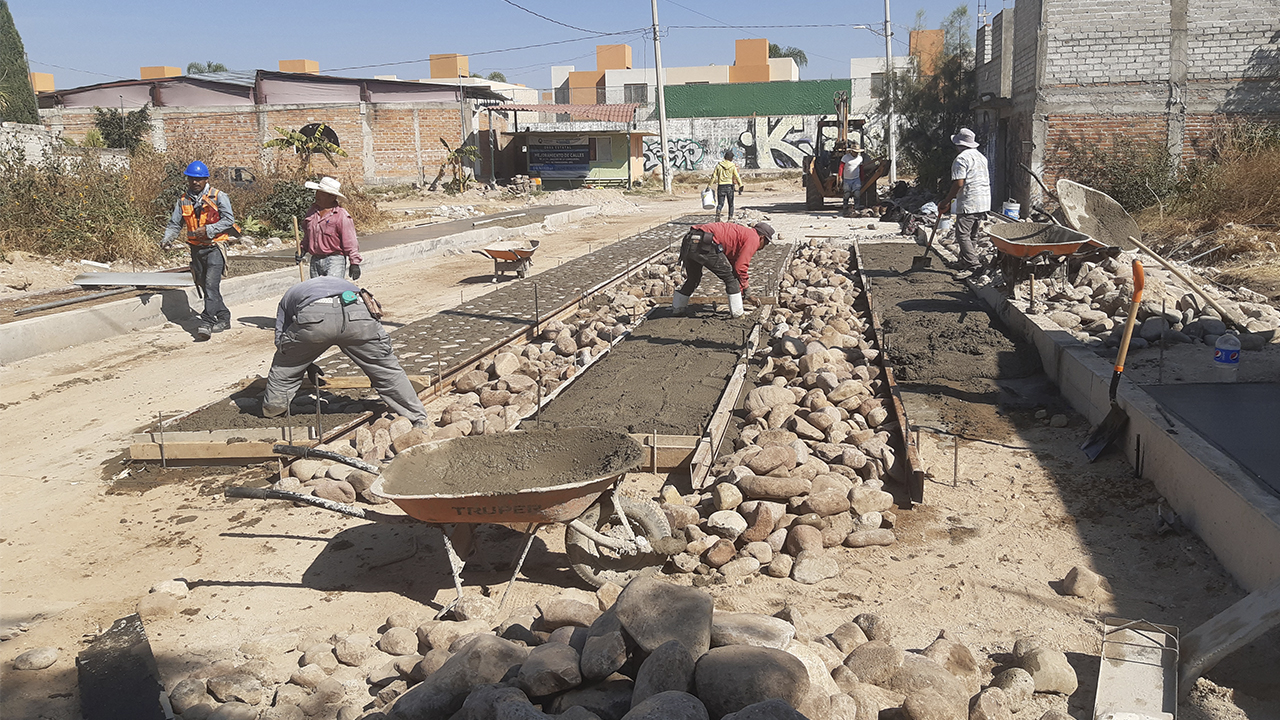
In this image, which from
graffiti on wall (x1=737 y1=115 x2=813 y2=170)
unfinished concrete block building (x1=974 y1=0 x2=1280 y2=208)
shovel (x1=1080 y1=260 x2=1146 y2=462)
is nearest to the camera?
shovel (x1=1080 y1=260 x2=1146 y2=462)

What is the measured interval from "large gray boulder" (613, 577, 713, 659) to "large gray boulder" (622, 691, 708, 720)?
325mm

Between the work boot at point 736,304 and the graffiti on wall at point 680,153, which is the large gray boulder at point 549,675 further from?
the graffiti on wall at point 680,153

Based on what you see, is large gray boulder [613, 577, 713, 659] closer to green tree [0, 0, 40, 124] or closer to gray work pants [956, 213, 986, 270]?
gray work pants [956, 213, 986, 270]

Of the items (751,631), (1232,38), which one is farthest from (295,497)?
(1232,38)

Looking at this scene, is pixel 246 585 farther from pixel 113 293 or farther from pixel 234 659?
pixel 113 293

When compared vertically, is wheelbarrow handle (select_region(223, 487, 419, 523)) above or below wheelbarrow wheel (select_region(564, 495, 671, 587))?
above

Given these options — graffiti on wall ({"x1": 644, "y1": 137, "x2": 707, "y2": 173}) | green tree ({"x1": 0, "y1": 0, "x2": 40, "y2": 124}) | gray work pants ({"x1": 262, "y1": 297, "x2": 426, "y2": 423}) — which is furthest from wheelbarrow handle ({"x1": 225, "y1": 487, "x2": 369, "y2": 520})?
graffiti on wall ({"x1": 644, "y1": 137, "x2": 707, "y2": 173})

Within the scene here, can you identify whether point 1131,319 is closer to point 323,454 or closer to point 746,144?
point 323,454

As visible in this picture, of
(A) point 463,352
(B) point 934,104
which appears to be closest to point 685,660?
(A) point 463,352

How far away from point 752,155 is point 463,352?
39.3 meters

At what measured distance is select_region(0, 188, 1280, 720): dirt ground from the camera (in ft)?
12.8

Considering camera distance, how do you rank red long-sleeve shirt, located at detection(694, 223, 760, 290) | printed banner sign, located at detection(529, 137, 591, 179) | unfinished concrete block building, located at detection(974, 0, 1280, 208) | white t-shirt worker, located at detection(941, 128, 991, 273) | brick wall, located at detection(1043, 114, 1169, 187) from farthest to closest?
printed banner sign, located at detection(529, 137, 591, 179), brick wall, located at detection(1043, 114, 1169, 187), unfinished concrete block building, located at detection(974, 0, 1280, 208), white t-shirt worker, located at detection(941, 128, 991, 273), red long-sleeve shirt, located at detection(694, 223, 760, 290)

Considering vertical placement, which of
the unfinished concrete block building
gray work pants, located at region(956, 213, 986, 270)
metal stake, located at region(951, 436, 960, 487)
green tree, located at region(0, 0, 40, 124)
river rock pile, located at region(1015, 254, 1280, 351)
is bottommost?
metal stake, located at region(951, 436, 960, 487)

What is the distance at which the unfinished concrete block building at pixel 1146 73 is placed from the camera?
53.1 feet
